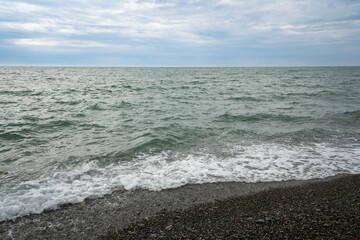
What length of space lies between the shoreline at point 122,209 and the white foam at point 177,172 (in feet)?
0.93

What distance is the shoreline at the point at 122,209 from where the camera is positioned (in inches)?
163

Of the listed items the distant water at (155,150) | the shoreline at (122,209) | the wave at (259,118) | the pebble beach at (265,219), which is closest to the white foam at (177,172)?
the distant water at (155,150)

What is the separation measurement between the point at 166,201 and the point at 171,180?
109 centimetres

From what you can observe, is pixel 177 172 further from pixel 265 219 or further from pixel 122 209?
pixel 265 219

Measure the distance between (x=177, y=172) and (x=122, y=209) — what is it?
2249 mm

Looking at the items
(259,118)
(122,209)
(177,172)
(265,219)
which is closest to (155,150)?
(177,172)

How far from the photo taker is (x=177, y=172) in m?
6.73

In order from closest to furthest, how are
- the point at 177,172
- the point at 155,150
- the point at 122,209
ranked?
1. the point at 122,209
2. the point at 177,172
3. the point at 155,150

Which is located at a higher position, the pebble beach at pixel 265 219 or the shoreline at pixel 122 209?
the pebble beach at pixel 265 219

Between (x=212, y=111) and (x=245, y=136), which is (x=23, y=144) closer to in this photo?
(x=245, y=136)

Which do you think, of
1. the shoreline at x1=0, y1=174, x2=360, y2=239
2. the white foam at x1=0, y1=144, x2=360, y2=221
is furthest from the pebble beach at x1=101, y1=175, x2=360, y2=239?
the white foam at x1=0, y1=144, x2=360, y2=221

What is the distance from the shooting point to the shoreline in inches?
163

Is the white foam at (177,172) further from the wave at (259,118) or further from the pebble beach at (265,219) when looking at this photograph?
the wave at (259,118)

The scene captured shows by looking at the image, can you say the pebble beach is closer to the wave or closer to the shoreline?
the shoreline
